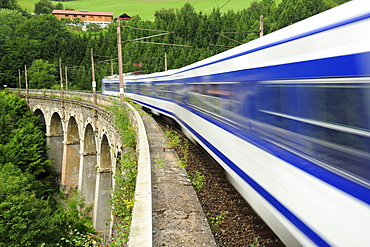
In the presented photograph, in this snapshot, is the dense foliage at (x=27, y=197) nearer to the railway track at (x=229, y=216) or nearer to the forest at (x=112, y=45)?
the railway track at (x=229, y=216)

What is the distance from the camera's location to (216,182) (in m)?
7.69

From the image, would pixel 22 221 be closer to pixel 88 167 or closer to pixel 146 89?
pixel 146 89

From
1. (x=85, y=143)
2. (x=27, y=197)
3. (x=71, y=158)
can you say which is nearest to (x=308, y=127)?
(x=27, y=197)

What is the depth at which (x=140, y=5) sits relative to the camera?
134625mm

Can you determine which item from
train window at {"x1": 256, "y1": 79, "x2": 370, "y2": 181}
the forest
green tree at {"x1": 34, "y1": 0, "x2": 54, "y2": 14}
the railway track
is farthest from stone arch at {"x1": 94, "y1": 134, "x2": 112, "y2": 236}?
green tree at {"x1": 34, "y1": 0, "x2": 54, "y2": 14}

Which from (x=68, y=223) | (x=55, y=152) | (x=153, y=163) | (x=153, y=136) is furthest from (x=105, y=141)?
(x=55, y=152)

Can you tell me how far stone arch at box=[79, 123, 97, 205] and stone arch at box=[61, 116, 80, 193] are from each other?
529 cm

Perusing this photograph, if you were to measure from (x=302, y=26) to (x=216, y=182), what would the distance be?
14.3 ft

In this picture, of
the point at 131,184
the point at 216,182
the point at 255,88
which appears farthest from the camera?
the point at 216,182

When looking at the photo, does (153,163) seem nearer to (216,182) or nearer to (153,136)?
(216,182)

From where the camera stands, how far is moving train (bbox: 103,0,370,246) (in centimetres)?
295

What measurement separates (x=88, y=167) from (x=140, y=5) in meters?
114

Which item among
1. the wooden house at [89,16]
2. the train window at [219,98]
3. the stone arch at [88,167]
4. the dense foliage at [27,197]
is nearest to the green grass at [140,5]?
the wooden house at [89,16]

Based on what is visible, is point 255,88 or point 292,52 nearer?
point 292,52
